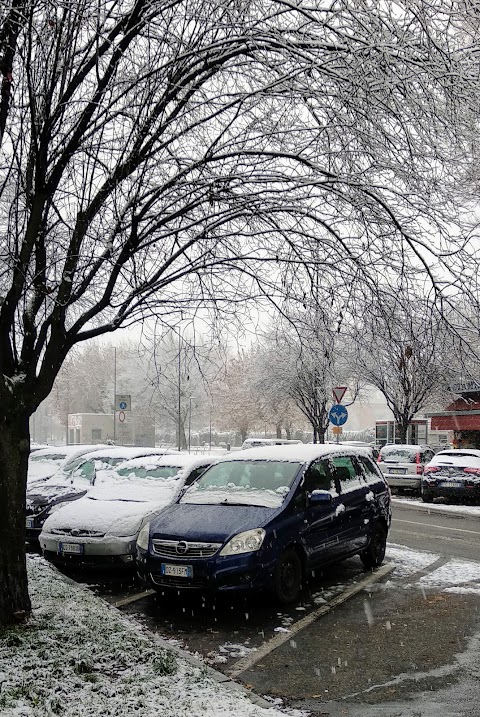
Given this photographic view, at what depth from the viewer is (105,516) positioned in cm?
937

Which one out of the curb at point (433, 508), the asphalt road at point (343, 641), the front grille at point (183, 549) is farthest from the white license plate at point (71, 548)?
the curb at point (433, 508)

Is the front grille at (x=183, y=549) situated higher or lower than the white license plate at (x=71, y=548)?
higher

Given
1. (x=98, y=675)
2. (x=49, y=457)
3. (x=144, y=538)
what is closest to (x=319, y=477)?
(x=144, y=538)

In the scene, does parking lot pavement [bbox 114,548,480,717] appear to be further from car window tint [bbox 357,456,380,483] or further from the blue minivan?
car window tint [bbox 357,456,380,483]

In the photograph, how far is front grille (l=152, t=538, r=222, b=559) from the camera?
7.39 m

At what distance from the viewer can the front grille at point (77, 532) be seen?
9180 millimetres

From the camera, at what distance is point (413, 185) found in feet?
21.4

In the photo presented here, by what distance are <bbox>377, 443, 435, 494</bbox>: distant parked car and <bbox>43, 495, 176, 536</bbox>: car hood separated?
1466 centimetres

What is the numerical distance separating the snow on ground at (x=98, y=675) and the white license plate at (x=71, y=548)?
6.82 feet

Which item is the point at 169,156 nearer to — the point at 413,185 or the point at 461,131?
the point at 413,185

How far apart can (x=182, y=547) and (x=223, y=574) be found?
1.78ft

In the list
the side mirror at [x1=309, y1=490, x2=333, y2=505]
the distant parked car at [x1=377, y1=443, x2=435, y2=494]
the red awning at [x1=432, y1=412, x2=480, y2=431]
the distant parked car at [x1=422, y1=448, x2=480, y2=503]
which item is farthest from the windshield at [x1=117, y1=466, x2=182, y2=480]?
the red awning at [x1=432, y1=412, x2=480, y2=431]

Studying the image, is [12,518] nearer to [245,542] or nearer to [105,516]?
[245,542]

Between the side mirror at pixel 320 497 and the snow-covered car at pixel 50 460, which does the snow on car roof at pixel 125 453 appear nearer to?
the snow-covered car at pixel 50 460
